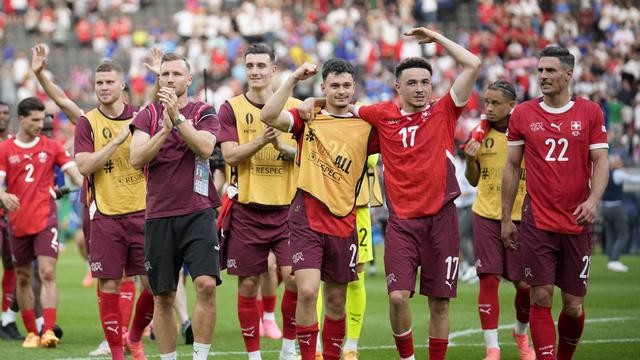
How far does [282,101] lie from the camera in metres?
8.91

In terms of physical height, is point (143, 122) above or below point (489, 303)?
above

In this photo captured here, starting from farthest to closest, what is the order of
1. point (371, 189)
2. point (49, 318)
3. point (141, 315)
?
point (49, 318) < point (371, 189) < point (141, 315)

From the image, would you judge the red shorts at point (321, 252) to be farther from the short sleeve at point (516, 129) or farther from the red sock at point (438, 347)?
the short sleeve at point (516, 129)

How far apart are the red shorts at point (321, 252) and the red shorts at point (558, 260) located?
1450 millimetres

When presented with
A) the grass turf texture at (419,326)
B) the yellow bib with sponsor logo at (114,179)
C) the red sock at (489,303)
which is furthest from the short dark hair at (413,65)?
the grass turf texture at (419,326)

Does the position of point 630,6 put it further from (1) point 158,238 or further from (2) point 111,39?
(1) point 158,238

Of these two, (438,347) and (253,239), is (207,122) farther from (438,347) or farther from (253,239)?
(438,347)

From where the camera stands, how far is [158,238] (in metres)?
9.11

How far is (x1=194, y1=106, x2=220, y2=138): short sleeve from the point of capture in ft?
30.1

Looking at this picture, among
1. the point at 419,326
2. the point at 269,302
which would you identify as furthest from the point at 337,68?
the point at 419,326

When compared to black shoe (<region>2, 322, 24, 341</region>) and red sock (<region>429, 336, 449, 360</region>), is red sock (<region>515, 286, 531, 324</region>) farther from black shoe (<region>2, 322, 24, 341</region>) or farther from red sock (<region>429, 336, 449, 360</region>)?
black shoe (<region>2, 322, 24, 341</region>)

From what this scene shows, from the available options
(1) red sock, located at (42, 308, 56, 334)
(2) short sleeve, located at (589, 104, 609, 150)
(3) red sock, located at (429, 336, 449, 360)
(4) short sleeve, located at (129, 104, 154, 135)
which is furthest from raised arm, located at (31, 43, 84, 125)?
(2) short sleeve, located at (589, 104, 609, 150)

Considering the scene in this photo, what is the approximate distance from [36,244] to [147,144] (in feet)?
13.0

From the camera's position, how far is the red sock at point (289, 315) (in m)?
10.2
